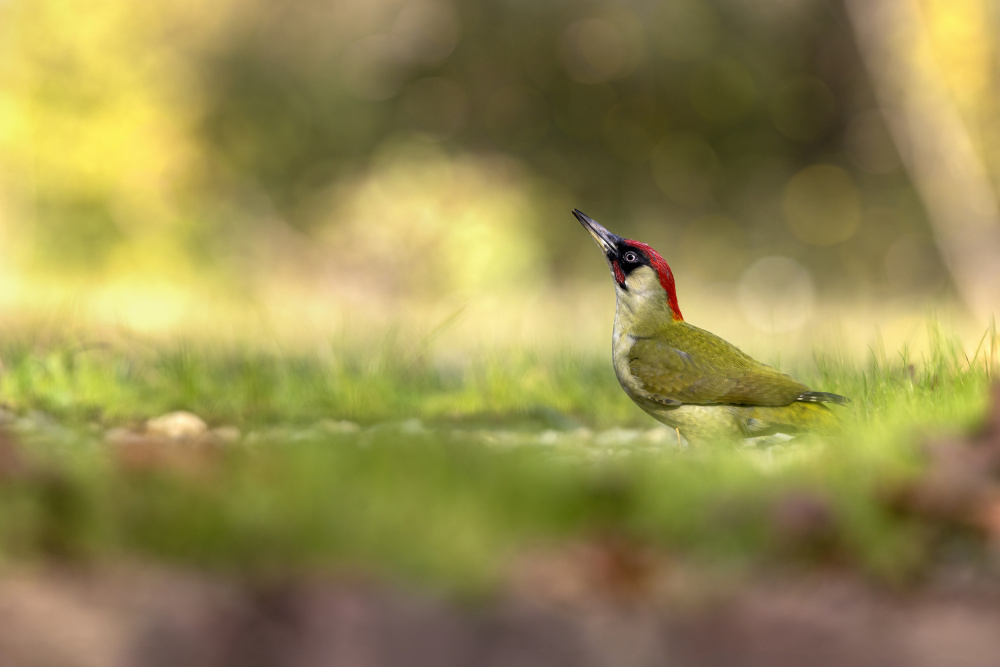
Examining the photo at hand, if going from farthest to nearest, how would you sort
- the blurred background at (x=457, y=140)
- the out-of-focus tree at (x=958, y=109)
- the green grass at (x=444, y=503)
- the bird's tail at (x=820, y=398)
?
the blurred background at (x=457, y=140) → the out-of-focus tree at (x=958, y=109) → the bird's tail at (x=820, y=398) → the green grass at (x=444, y=503)

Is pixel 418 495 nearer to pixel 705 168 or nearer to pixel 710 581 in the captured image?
pixel 710 581

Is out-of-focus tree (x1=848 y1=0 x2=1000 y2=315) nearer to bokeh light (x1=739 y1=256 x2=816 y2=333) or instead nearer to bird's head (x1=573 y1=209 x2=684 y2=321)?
bokeh light (x1=739 y1=256 x2=816 y2=333)

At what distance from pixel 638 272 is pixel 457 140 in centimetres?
1199

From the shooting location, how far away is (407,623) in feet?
5.15

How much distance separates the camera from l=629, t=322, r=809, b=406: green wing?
286 cm

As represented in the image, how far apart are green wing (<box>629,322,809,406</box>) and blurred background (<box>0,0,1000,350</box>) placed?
10.2 metres

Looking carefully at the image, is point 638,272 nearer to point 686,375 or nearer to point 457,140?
point 686,375

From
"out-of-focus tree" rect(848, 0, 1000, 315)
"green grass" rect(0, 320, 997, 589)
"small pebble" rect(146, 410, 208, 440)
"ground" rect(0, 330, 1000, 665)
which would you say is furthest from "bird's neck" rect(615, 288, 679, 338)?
"out-of-focus tree" rect(848, 0, 1000, 315)

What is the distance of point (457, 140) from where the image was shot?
1478 centimetres

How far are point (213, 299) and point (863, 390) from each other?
1105 cm

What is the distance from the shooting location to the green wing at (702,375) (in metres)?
2.86

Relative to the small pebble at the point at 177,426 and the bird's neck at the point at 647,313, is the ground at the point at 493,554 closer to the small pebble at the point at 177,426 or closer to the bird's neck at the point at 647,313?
the bird's neck at the point at 647,313

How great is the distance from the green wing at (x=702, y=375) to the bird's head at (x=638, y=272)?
144 millimetres

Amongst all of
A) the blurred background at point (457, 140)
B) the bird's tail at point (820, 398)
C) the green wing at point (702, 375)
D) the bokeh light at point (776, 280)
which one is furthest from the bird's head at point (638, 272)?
the bokeh light at point (776, 280)
